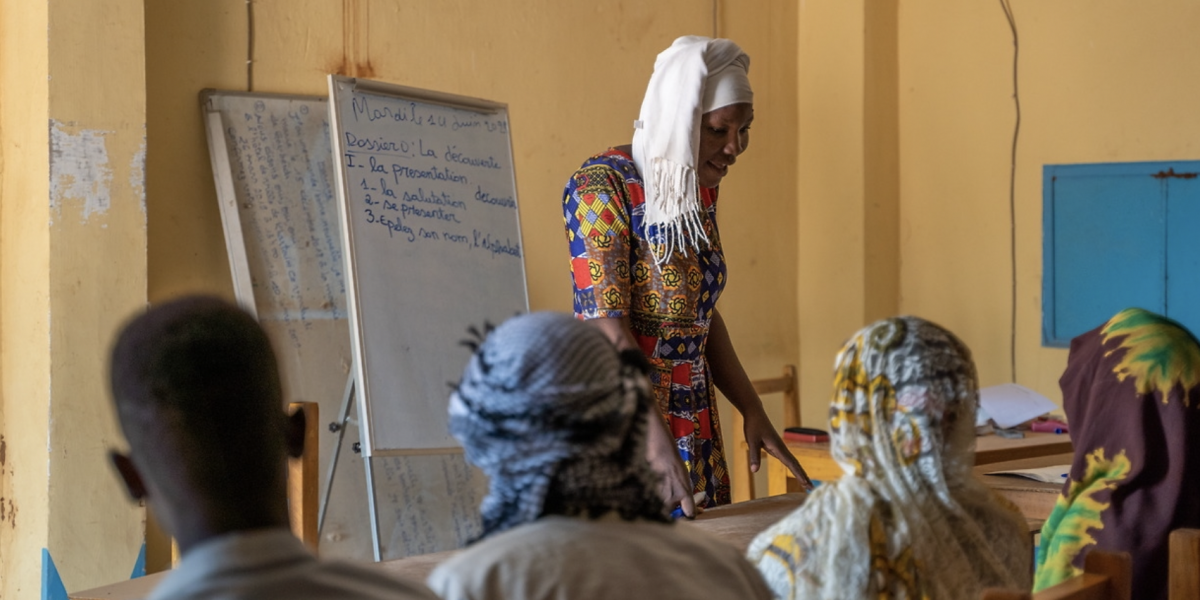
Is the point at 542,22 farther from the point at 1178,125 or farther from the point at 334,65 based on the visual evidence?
the point at 1178,125

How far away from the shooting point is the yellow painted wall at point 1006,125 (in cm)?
421

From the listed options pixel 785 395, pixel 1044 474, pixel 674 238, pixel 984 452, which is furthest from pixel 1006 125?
pixel 674 238

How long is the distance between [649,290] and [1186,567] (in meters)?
1.12

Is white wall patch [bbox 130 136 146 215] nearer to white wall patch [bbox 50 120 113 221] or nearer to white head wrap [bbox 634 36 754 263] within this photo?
white wall patch [bbox 50 120 113 221]

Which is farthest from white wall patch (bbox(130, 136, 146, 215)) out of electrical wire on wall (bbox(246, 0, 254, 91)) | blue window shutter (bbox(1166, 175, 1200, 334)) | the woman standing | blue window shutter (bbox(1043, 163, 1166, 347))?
blue window shutter (bbox(1166, 175, 1200, 334))

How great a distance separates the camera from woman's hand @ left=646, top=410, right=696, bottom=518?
218 cm

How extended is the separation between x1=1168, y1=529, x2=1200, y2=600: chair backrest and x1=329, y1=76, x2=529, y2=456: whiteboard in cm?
212

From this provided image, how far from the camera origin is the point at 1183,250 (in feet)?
13.6

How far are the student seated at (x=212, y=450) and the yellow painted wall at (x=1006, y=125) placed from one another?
393 centimetres

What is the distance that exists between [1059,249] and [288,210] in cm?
284

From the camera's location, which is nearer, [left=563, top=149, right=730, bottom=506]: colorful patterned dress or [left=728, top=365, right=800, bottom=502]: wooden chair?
[left=563, top=149, right=730, bottom=506]: colorful patterned dress

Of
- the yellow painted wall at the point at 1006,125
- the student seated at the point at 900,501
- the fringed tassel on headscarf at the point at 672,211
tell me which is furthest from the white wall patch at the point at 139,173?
the yellow painted wall at the point at 1006,125

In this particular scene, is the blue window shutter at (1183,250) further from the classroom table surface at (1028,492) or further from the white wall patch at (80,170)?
the white wall patch at (80,170)

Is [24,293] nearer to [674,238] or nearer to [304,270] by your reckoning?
[304,270]
